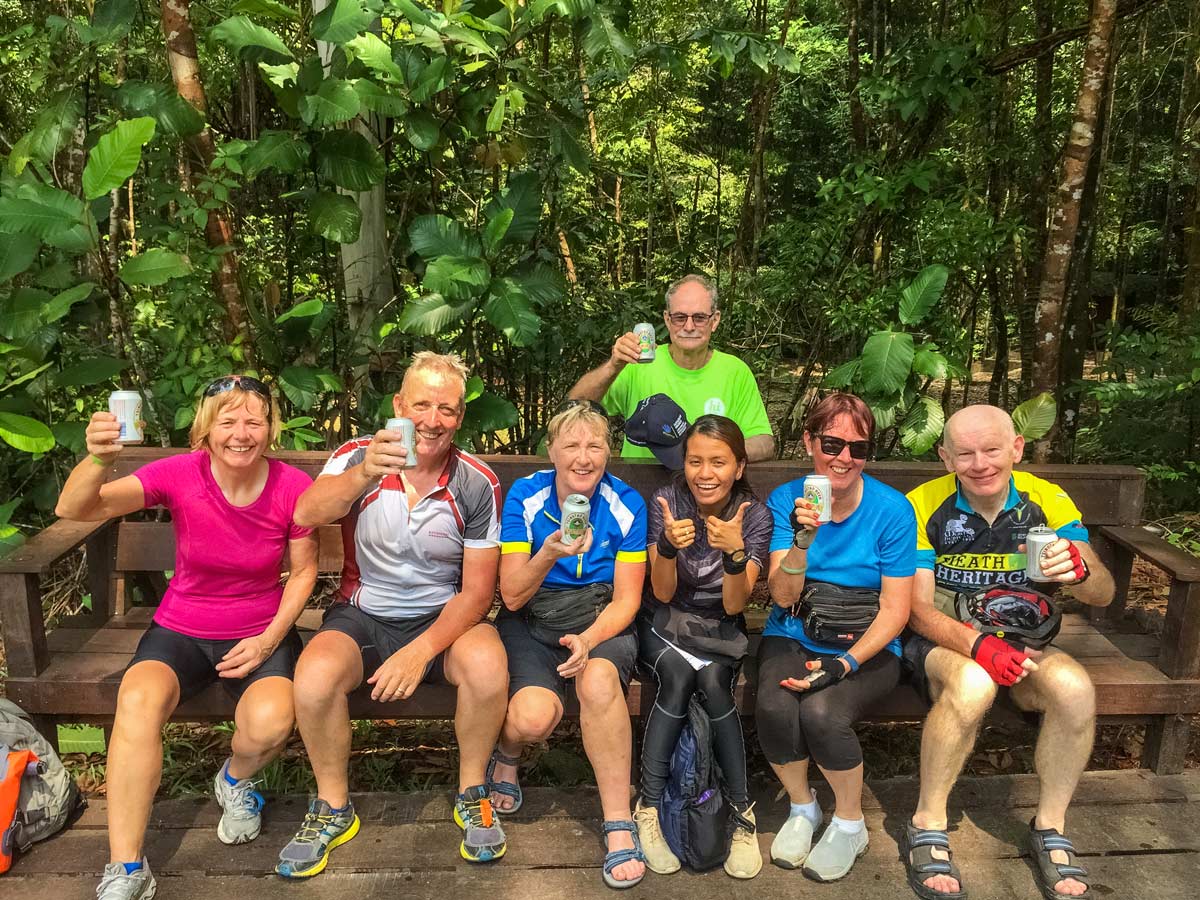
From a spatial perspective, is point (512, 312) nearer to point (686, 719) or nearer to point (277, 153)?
point (277, 153)

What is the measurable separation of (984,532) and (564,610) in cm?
137

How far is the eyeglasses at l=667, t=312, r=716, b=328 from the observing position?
3473 mm

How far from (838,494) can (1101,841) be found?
1.34 meters

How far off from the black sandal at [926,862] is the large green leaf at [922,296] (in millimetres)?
2522

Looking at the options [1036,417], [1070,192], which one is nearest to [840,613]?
[1036,417]

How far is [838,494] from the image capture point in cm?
293

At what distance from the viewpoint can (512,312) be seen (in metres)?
3.90

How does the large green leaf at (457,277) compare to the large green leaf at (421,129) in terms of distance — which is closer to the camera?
the large green leaf at (457,277)

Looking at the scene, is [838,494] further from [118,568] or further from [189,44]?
[189,44]

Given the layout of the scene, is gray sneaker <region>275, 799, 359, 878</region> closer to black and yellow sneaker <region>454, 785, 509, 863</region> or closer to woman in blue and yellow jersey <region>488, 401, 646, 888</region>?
black and yellow sneaker <region>454, 785, 509, 863</region>

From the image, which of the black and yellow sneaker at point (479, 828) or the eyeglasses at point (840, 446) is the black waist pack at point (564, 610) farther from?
the eyeglasses at point (840, 446)

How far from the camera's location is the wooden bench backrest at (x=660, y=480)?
349 cm

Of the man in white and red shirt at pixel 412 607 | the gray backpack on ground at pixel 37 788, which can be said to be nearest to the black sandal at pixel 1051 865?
the man in white and red shirt at pixel 412 607

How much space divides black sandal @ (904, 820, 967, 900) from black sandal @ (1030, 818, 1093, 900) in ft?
0.79
